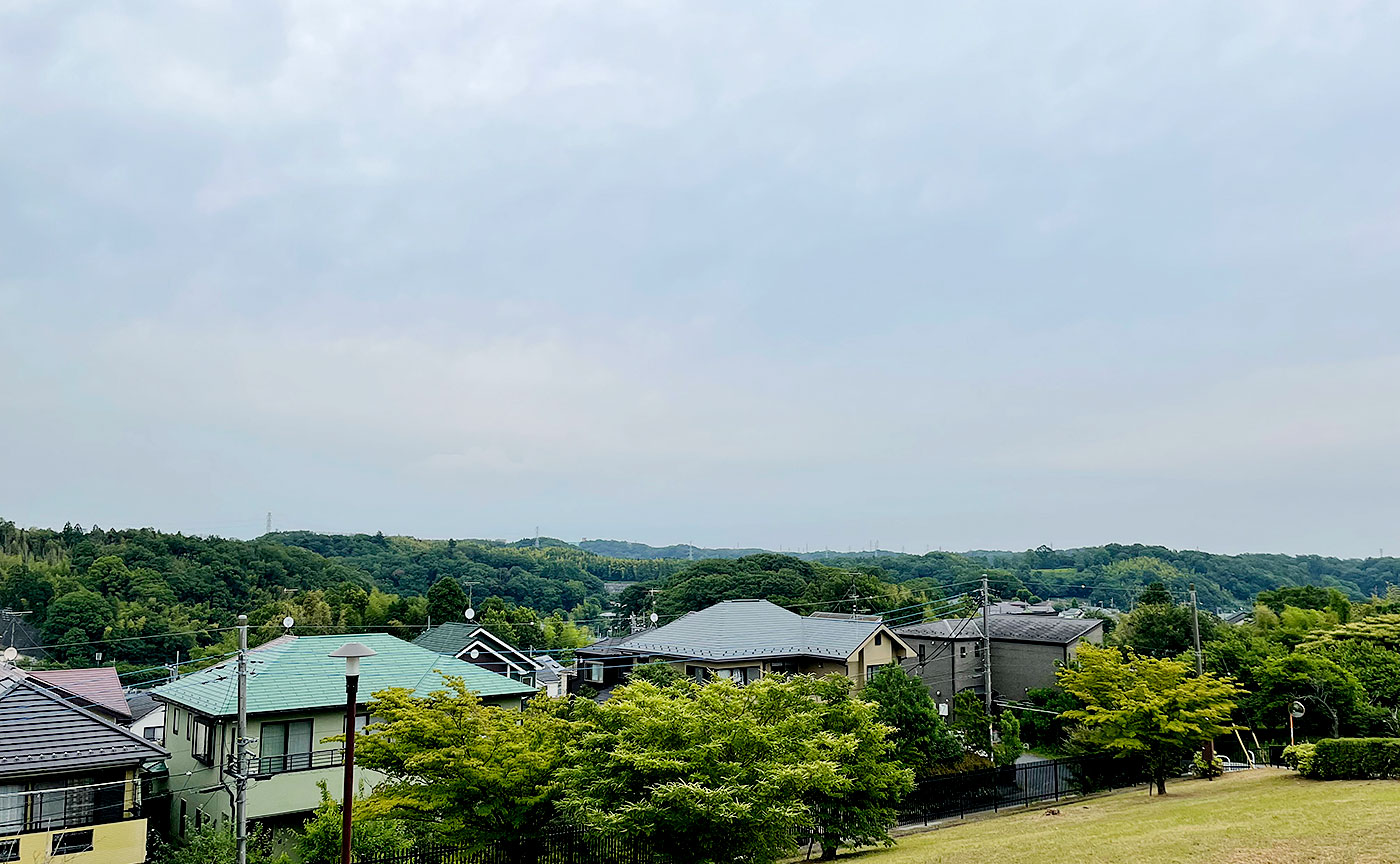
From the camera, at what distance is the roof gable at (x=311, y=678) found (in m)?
26.1

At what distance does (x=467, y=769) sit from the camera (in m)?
17.6

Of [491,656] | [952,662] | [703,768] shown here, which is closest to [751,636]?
[952,662]

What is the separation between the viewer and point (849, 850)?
21.4m

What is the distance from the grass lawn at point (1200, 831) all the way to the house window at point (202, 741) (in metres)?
19.7

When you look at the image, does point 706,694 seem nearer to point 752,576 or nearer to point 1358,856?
point 1358,856

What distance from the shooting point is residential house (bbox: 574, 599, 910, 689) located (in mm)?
38938

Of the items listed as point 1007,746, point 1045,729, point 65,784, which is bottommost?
point 1045,729

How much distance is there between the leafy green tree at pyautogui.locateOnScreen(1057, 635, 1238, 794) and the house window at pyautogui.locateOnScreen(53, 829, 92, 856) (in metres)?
26.7

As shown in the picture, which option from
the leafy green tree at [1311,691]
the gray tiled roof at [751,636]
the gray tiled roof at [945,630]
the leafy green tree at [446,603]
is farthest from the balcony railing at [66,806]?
the leafy green tree at [446,603]

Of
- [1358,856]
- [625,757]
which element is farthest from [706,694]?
[1358,856]

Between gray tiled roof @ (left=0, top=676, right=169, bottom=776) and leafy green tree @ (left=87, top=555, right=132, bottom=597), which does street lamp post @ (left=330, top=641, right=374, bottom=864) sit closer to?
gray tiled roof @ (left=0, top=676, right=169, bottom=776)

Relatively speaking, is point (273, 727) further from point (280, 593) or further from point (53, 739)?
point (280, 593)

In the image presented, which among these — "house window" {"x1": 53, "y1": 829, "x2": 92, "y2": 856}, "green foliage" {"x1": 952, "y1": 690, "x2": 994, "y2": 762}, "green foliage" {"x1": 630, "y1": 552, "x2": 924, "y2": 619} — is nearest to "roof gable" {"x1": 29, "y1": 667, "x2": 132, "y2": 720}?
"house window" {"x1": 53, "y1": 829, "x2": 92, "y2": 856}

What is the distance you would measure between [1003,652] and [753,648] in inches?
713
